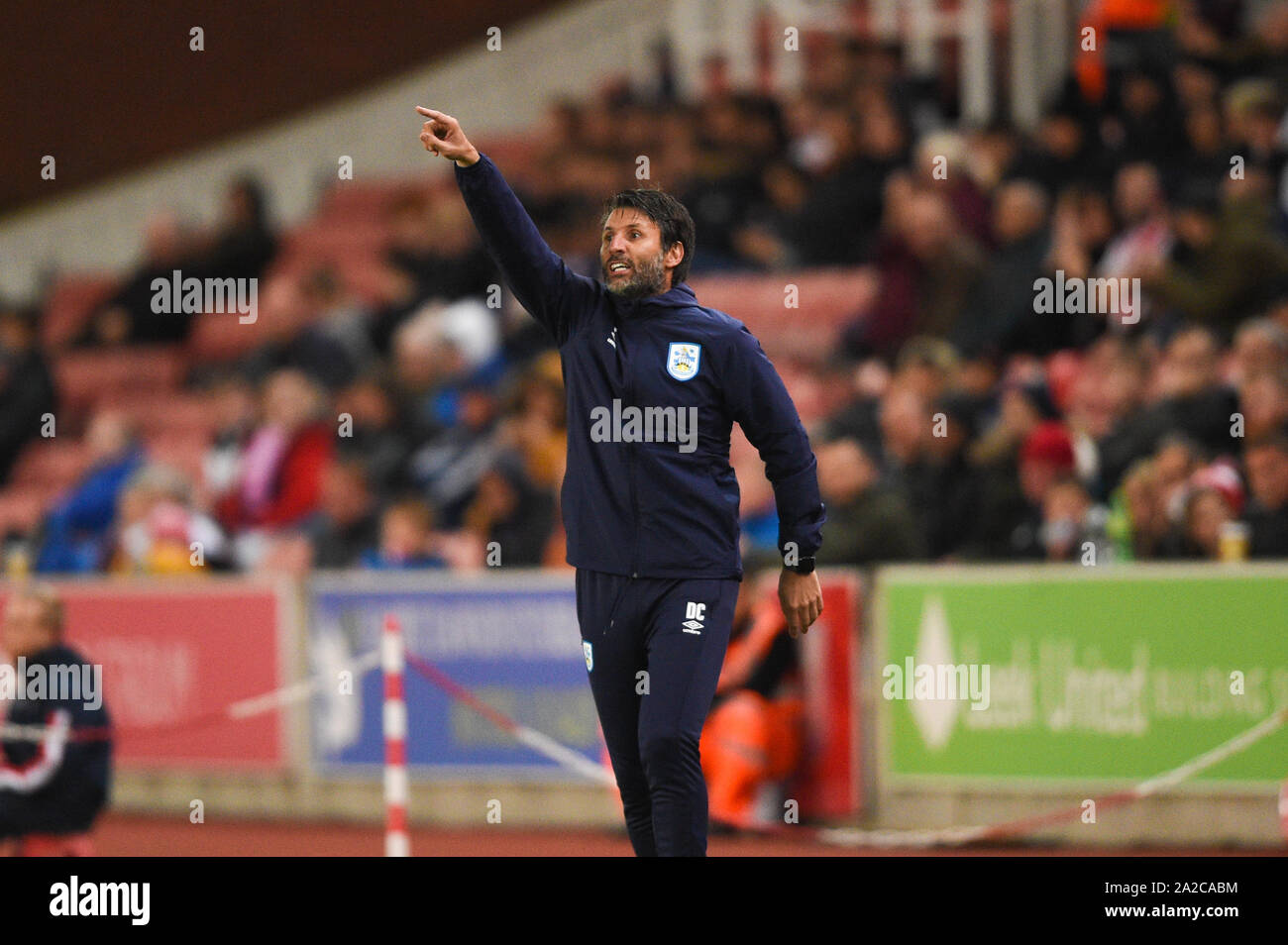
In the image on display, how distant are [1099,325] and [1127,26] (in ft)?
10.9

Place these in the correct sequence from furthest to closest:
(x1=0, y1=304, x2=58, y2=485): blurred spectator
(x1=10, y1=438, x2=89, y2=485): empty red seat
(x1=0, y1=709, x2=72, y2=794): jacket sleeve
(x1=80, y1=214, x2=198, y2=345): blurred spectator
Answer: (x1=80, y1=214, x2=198, y2=345): blurred spectator
(x1=10, y1=438, x2=89, y2=485): empty red seat
(x1=0, y1=304, x2=58, y2=485): blurred spectator
(x1=0, y1=709, x2=72, y2=794): jacket sleeve

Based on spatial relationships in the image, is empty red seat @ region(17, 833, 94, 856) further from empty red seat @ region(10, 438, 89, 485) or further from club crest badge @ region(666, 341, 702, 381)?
empty red seat @ region(10, 438, 89, 485)

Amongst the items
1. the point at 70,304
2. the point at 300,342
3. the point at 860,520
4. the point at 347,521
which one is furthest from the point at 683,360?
the point at 70,304

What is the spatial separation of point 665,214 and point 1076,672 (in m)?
4.64

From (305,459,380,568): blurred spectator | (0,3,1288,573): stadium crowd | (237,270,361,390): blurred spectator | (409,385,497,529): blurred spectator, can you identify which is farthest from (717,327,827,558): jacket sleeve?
(237,270,361,390): blurred spectator

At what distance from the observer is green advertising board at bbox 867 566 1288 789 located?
940 cm

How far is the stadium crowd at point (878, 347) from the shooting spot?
34.7ft

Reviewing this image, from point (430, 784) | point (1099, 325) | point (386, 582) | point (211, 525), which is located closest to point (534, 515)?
point (386, 582)

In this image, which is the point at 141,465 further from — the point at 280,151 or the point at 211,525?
the point at 280,151

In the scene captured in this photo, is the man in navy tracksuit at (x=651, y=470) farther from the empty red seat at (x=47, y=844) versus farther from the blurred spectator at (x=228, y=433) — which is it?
the blurred spectator at (x=228, y=433)

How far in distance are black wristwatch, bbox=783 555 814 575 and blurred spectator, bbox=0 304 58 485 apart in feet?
39.5

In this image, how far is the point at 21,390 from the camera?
16.9m

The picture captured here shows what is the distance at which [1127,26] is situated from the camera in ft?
46.5

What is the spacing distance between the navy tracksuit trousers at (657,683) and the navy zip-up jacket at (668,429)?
0.25ft
